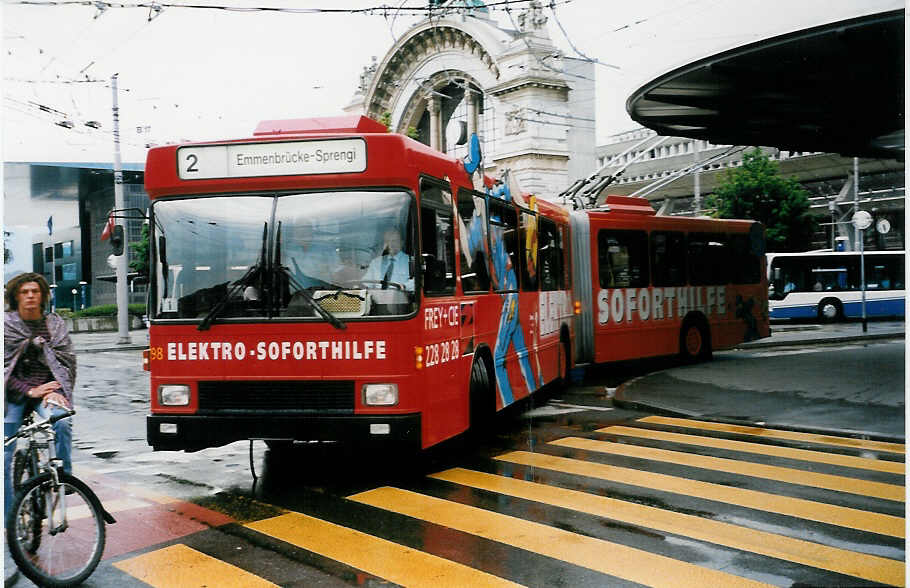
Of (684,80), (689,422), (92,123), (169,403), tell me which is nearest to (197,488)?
(169,403)

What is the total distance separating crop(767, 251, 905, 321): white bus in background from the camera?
115 feet

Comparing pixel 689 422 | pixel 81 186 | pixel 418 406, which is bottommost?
pixel 689 422

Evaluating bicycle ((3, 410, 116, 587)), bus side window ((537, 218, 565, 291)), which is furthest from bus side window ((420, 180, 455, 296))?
bus side window ((537, 218, 565, 291))

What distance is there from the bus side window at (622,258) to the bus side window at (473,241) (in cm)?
759

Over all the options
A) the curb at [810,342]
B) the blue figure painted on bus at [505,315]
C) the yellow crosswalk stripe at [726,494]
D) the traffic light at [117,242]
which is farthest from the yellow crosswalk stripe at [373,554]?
the curb at [810,342]

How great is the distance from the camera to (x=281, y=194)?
25.3 ft

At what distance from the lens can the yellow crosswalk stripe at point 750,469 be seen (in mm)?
7547

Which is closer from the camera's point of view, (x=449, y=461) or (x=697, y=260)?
(x=449, y=461)

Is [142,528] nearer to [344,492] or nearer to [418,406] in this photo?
[344,492]

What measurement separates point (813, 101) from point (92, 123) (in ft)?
65.7

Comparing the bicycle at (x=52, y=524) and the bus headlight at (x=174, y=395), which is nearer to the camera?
the bicycle at (x=52, y=524)

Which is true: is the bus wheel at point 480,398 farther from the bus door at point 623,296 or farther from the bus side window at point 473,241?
the bus door at point 623,296

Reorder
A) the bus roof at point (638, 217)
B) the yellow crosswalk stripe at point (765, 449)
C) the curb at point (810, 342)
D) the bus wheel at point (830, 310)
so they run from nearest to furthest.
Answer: the yellow crosswalk stripe at point (765, 449)
the bus roof at point (638, 217)
the curb at point (810, 342)
the bus wheel at point (830, 310)

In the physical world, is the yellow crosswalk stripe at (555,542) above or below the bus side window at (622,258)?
below
